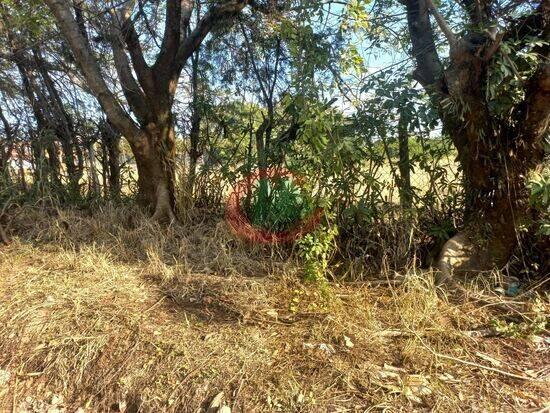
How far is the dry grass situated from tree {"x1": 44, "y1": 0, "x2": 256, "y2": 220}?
133 centimetres

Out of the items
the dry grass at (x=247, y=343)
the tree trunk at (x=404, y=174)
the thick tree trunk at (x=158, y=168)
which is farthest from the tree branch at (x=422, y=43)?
the thick tree trunk at (x=158, y=168)

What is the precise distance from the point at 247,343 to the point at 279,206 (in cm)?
159

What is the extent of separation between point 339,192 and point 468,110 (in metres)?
1.09

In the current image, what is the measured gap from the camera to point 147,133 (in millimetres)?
4598

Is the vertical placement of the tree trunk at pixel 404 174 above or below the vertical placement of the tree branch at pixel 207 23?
below

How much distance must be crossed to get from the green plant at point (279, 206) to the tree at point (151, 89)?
1056 millimetres

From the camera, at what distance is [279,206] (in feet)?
12.8

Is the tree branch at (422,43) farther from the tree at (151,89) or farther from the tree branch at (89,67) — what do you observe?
the tree branch at (89,67)

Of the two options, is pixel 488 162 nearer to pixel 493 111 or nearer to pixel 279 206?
pixel 493 111

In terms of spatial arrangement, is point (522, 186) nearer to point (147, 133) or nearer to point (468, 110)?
point (468, 110)

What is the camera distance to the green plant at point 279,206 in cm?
376

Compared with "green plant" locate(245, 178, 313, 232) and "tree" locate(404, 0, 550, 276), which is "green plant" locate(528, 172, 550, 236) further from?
"green plant" locate(245, 178, 313, 232)

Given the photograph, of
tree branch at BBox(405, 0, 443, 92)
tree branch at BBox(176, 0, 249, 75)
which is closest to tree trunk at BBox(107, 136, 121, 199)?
tree branch at BBox(176, 0, 249, 75)

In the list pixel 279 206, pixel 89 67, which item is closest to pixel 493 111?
pixel 279 206
